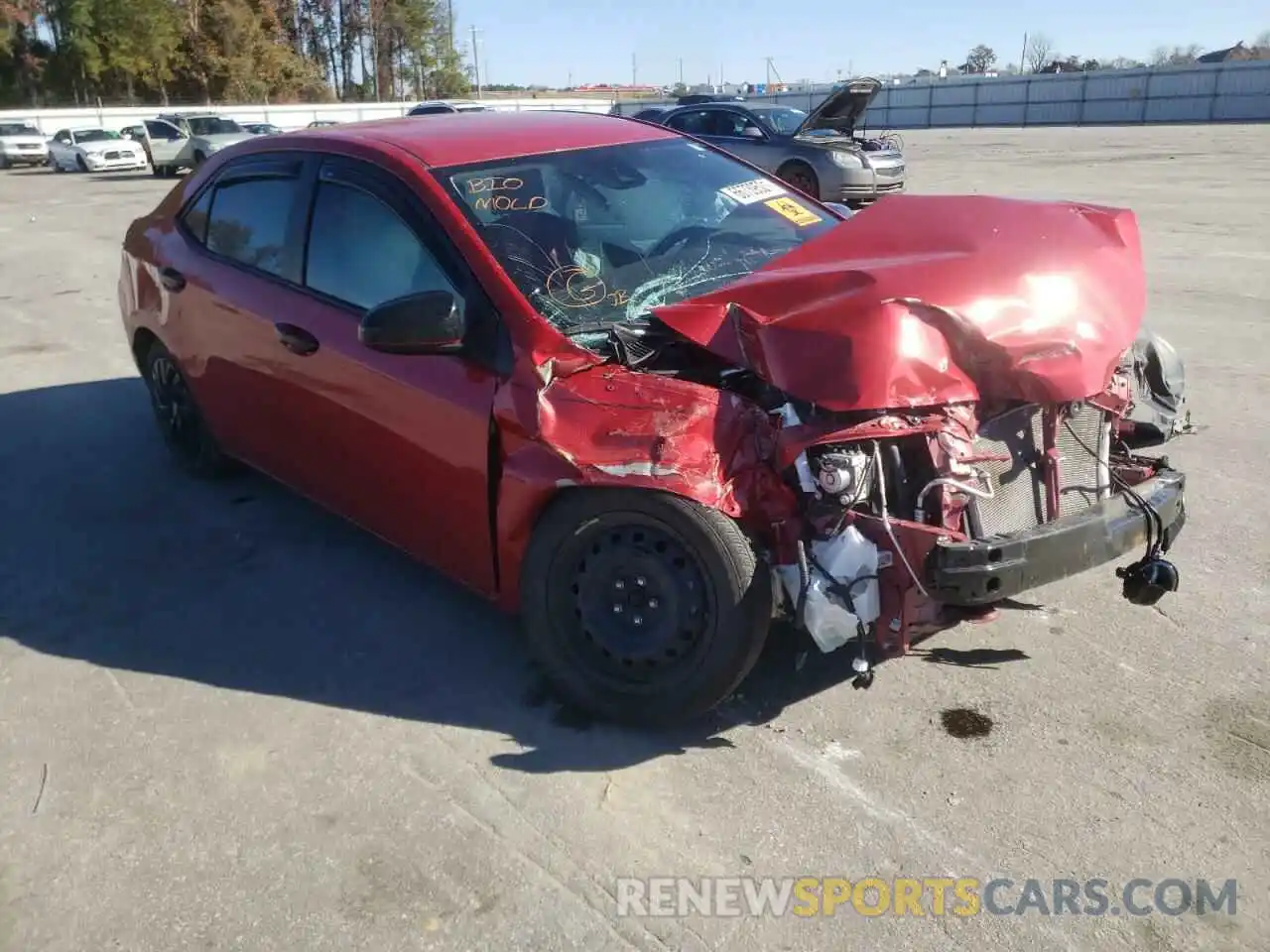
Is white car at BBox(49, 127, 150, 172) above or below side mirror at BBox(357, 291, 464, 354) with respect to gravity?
below

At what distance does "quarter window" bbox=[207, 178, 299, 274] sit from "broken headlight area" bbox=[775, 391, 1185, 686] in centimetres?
235

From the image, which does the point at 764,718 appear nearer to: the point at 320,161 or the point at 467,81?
the point at 320,161

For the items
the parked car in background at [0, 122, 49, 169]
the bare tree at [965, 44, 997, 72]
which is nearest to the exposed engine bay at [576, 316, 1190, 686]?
the parked car in background at [0, 122, 49, 169]

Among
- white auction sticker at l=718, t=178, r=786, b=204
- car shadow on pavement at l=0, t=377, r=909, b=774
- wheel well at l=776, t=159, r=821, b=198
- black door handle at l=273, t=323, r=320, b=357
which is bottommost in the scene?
car shadow on pavement at l=0, t=377, r=909, b=774

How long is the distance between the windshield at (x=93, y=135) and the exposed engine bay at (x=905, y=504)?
3439 centimetres

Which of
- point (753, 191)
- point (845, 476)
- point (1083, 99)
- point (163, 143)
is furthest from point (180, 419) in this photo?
point (1083, 99)

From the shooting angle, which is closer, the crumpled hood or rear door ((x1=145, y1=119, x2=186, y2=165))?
the crumpled hood

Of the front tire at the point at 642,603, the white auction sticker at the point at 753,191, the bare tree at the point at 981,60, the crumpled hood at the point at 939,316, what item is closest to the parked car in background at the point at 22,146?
the white auction sticker at the point at 753,191

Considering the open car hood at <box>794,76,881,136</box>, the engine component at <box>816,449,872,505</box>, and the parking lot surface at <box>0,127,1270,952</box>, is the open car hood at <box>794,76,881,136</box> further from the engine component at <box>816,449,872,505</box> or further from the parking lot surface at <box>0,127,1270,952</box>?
the engine component at <box>816,449,872,505</box>

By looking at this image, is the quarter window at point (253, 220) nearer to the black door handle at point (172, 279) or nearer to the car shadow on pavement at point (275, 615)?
the black door handle at point (172, 279)

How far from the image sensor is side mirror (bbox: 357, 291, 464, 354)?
10.7 ft

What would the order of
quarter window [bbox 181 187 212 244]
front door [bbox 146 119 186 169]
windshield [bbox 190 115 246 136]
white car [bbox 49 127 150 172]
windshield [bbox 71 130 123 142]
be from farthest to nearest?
windshield [bbox 71 130 123 142] → white car [bbox 49 127 150 172] → front door [bbox 146 119 186 169] → windshield [bbox 190 115 246 136] → quarter window [bbox 181 187 212 244]

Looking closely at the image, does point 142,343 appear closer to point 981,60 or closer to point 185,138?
point 185,138

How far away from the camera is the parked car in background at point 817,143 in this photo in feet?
50.9
